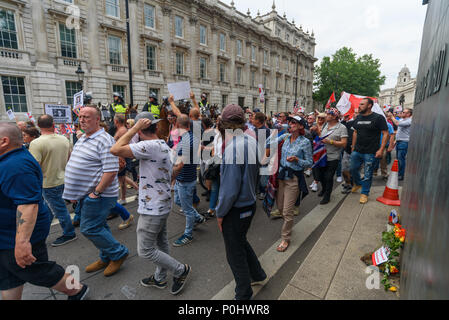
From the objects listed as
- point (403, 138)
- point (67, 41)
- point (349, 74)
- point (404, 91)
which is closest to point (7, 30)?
point (67, 41)

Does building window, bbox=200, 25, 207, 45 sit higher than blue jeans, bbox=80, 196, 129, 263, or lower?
higher

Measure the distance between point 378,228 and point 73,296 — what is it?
181 inches

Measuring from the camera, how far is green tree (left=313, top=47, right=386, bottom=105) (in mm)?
49159

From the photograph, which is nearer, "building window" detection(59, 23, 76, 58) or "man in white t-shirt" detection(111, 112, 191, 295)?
"man in white t-shirt" detection(111, 112, 191, 295)

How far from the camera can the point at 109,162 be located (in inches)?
112

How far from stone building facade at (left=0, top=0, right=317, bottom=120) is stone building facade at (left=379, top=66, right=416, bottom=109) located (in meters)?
23.8

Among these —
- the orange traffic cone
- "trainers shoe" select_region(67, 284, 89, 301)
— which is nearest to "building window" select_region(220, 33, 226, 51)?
the orange traffic cone

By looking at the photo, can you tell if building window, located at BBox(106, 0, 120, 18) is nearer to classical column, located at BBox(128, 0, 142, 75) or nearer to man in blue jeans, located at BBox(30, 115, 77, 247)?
classical column, located at BBox(128, 0, 142, 75)

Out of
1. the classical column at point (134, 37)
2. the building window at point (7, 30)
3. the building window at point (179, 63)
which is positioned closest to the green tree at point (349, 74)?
the building window at point (179, 63)

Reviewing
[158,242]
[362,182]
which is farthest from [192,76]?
[158,242]

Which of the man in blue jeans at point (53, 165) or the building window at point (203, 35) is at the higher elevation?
the building window at point (203, 35)

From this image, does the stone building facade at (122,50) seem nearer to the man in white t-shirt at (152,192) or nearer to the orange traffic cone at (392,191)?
the man in white t-shirt at (152,192)

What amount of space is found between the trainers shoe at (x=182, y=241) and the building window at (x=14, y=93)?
1755 centimetres

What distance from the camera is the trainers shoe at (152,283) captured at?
2.73 metres
